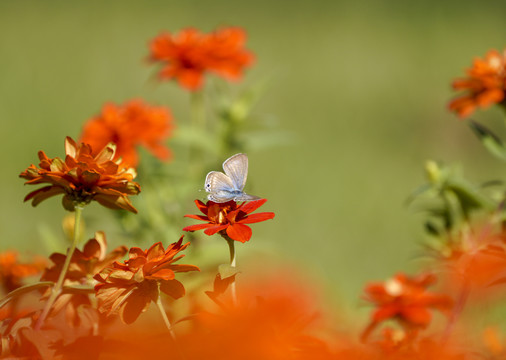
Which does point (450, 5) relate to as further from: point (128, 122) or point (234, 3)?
point (128, 122)

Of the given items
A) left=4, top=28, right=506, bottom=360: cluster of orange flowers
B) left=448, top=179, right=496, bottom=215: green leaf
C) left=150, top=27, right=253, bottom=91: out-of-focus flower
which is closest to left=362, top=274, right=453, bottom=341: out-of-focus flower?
left=4, top=28, right=506, bottom=360: cluster of orange flowers

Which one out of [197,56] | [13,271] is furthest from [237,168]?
[197,56]

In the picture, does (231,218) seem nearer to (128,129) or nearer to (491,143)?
(491,143)

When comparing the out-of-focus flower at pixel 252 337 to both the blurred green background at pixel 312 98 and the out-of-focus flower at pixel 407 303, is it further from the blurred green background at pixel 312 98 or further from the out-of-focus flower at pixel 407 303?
the blurred green background at pixel 312 98

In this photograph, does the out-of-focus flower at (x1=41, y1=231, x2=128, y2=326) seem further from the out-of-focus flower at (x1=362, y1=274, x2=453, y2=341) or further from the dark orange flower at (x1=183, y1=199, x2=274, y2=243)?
the out-of-focus flower at (x1=362, y1=274, x2=453, y2=341)

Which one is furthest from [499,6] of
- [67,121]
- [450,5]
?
[67,121]

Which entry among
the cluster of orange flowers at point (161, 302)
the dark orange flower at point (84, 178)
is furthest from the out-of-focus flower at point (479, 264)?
the dark orange flower at point (84, 178)
